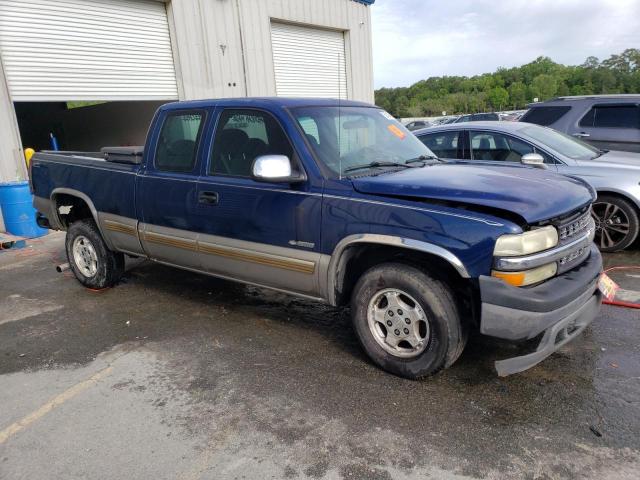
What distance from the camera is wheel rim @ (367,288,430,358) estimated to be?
3.23m

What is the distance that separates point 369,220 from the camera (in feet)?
10.6

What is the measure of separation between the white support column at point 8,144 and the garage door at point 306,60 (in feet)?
21.5

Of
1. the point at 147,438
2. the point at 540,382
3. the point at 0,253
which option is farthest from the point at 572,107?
the point at 0,253

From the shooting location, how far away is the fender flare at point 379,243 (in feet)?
9.64

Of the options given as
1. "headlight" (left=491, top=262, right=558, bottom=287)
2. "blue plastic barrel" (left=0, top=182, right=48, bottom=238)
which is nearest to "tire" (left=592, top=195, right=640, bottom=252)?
"headlight" (left=491, top=262, right=558, bottom=287)

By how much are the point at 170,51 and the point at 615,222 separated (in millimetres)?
9401

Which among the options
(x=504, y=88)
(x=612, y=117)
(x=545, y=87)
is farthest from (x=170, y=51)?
(x=504, y=88)

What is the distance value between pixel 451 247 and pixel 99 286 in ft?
13.6

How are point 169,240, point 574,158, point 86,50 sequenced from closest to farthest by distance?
1. point 169,240
2. point 574,158
3. point 86,50

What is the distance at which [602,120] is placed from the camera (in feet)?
26.1

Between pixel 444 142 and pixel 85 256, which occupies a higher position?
pixel 444 142

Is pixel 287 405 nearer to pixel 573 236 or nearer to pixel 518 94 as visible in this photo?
pixel 573 236

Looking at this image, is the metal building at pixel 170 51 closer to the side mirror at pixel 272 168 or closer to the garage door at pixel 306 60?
the garage door at pixel 306 60

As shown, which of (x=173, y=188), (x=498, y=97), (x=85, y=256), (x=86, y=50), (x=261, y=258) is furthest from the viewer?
(x=498, y=97)
